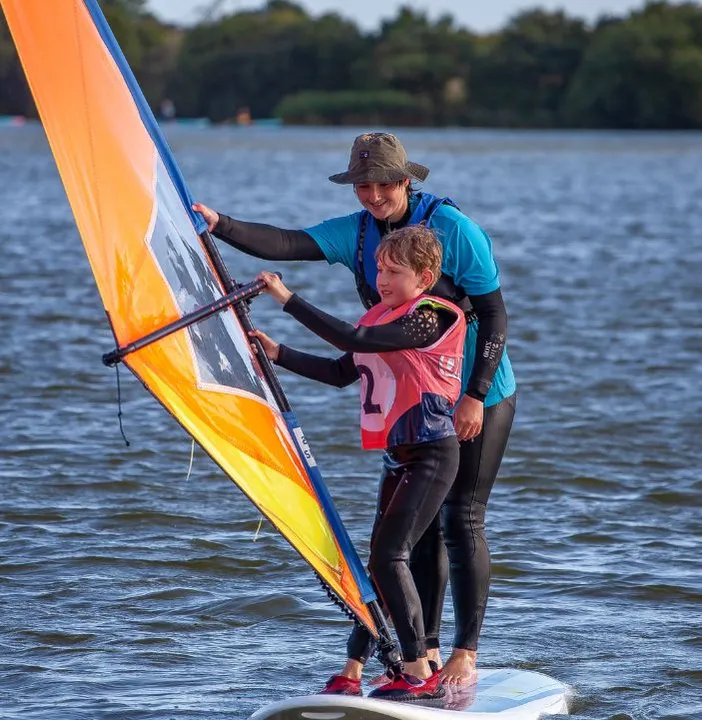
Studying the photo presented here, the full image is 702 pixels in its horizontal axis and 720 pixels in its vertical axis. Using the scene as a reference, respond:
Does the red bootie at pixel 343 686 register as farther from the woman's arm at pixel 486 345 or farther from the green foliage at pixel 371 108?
the green foliage at pixel 371 108

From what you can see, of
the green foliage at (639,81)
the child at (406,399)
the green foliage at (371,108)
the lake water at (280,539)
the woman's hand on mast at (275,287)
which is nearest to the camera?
the woman's hand on mast at (275,287)

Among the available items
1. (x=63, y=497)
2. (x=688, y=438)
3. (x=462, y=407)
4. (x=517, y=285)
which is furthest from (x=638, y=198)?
(x=462, y=407)

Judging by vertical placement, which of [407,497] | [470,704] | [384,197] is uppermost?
[384,197]

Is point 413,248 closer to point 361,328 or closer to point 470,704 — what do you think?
point 361,328

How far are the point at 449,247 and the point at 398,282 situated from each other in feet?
0.73

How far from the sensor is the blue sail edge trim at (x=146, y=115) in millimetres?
4535

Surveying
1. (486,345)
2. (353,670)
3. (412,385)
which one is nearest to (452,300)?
(486,345)

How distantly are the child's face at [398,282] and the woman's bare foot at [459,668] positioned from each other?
120 cm

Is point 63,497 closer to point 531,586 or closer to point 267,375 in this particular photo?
point 531,586

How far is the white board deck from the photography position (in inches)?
180

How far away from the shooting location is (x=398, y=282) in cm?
456

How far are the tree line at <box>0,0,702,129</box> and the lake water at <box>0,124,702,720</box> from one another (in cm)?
12042

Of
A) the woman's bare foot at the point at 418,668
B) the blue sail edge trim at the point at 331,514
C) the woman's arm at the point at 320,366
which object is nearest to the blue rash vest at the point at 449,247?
the woman's arm at the point at 320,366

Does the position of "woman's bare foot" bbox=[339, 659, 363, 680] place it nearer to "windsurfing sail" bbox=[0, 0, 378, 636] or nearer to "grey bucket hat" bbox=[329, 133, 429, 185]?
"windsurfing sail" bbox=[0, 0, 378, 636]
